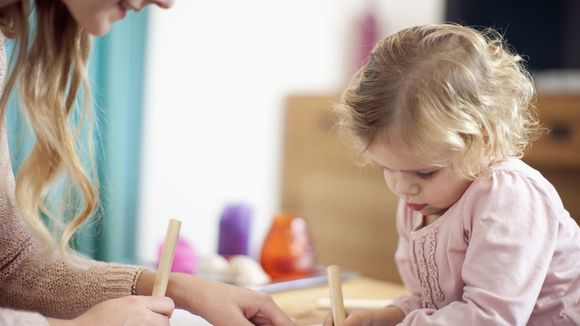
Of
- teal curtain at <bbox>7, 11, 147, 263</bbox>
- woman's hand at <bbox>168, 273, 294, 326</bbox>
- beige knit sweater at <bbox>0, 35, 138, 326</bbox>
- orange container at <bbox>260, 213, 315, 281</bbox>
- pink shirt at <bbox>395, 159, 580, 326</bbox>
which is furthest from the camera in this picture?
teal curtain at <bbox>7, 11, 147, 263</bbox>

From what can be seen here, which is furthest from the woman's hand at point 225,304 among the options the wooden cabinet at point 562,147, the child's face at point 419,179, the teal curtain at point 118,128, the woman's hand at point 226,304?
the teal curtain at point 118,128

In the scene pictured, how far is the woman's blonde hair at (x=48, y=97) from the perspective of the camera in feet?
3.43

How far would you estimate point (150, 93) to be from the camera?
2.89 meters

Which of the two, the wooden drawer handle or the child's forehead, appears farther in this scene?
the wooden drawer handle

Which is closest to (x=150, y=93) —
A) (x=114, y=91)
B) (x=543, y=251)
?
(x=114, y=91)

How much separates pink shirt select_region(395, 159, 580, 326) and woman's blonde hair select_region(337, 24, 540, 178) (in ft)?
0.16

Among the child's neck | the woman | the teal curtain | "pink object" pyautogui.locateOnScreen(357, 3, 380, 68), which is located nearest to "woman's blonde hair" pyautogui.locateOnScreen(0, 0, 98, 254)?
the woman

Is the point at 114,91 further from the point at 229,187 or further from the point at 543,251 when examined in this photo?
the point at 543,251

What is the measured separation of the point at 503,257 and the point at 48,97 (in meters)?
0.62

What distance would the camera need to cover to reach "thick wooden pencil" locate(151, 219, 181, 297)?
953 millimetres

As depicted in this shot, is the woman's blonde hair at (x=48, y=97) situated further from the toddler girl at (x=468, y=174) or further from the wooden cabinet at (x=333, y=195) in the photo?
the wooden cabinet at (x=333, y=195)

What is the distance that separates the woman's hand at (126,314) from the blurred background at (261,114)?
159 centimetres

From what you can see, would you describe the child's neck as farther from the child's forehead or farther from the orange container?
the orange container

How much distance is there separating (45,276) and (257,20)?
7.41ft
